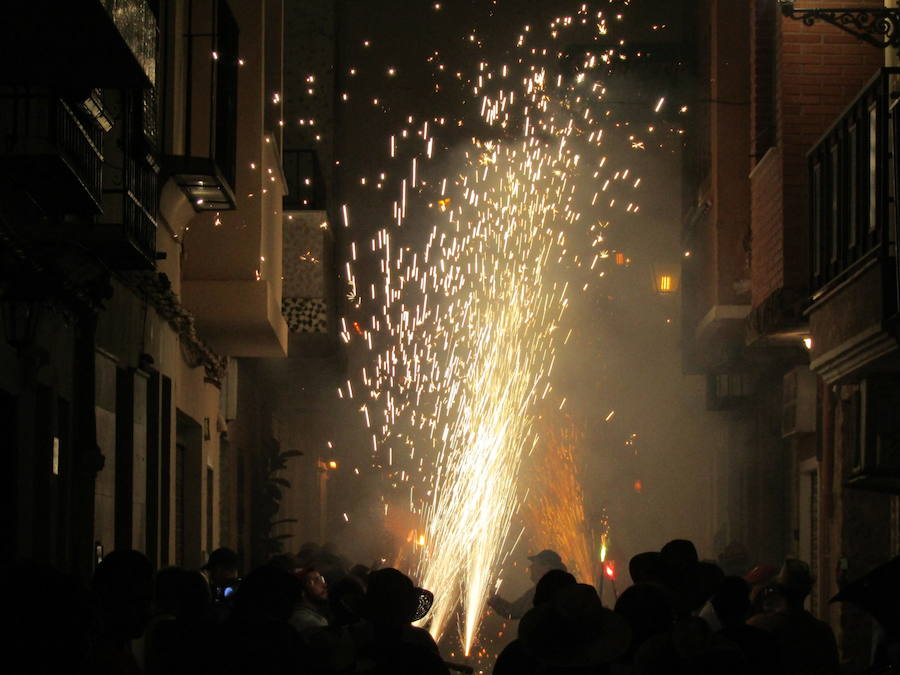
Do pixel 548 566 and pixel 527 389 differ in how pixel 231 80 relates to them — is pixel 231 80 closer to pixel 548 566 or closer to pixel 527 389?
pixel 548 566

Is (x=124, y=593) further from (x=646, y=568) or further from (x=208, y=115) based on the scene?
(x=208, y=115)

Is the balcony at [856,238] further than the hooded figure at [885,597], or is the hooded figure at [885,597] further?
the balcony at [856,238]

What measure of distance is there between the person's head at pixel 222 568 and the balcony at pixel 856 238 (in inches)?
189

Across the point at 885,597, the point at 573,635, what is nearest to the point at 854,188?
the point at 885,597

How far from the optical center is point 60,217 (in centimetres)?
960

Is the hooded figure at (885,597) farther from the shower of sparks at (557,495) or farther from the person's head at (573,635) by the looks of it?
the shower of sparks at (557,495)

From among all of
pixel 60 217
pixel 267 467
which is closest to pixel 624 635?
pixel 60 217

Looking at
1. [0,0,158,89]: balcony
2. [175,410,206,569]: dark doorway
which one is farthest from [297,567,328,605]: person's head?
[175,410,206,569]: dark doorway

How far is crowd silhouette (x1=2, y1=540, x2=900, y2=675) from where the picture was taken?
3.54 m

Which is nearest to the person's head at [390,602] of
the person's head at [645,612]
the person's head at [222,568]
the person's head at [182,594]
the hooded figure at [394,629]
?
the hooded figure at [394,629]

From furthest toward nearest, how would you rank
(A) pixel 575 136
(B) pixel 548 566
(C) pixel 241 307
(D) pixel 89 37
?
(A) pixel 575 136, (C) pixel 241 307, (B) pixel 548 566, (D) pixel 89 37

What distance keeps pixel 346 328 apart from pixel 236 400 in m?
8.58

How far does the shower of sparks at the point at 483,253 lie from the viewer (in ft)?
92.2

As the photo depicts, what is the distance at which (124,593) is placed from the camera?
537 cm
